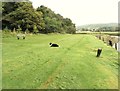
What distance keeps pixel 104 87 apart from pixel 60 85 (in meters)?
3.30

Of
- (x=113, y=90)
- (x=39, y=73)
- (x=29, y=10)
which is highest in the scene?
(x=29, y=10)

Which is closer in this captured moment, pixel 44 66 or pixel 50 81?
pixel 50 81

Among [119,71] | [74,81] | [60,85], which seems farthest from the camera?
[119,71]

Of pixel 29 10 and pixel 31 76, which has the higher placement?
pixel 29 10

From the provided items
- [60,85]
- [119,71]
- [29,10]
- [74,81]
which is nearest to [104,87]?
[74,81]

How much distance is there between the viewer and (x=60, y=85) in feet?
49.8

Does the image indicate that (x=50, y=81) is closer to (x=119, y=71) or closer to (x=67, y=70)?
(x=67, y=70)

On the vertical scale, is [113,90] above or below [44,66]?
below

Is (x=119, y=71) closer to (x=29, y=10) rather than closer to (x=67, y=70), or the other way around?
(x=67, y=70)

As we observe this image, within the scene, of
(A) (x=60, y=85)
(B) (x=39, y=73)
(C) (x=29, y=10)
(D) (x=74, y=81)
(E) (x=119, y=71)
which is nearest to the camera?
(A) (x=60, y=85)

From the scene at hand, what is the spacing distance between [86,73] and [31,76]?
4.65m

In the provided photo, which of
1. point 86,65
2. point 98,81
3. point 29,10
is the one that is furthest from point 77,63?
point 29,10

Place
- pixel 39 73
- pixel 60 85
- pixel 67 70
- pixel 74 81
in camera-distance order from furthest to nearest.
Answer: pixel 67 70, pixel 39 73, pixel 74 81, pixel 60 85

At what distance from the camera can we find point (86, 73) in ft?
59.7
